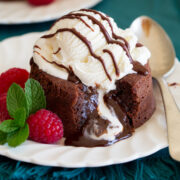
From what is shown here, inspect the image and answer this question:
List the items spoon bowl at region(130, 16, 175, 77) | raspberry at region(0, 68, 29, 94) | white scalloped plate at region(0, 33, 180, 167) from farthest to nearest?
spoon bowl at region(130, 16, 175, 77) < raspberry at region(0, 68, 29, 94) < white scalloped plate at region(0, 33, 180, 167)

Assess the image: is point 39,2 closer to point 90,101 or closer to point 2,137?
point 90,101

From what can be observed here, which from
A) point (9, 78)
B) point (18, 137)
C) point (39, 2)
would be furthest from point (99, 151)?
point (39, 2)

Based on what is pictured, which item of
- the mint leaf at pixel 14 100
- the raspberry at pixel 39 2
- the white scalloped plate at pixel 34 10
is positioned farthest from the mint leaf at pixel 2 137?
the raspberry at pixel 39 2

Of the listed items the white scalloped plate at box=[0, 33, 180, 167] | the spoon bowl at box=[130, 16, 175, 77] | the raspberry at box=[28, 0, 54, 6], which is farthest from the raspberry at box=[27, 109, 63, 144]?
the raspberry at box=[28, 0, 54, 6]

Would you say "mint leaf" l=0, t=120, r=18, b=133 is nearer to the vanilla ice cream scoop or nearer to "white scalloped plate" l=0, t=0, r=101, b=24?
the vanilla ice cream scoop

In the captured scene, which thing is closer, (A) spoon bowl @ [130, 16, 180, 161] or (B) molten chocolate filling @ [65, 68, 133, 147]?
(A) spoon bowl @ [130, 16, 180, 161]

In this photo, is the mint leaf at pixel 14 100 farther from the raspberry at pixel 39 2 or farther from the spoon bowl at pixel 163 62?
the raspberry at pixel 39 2

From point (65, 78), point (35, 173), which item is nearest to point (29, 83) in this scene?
point (65, 78)
